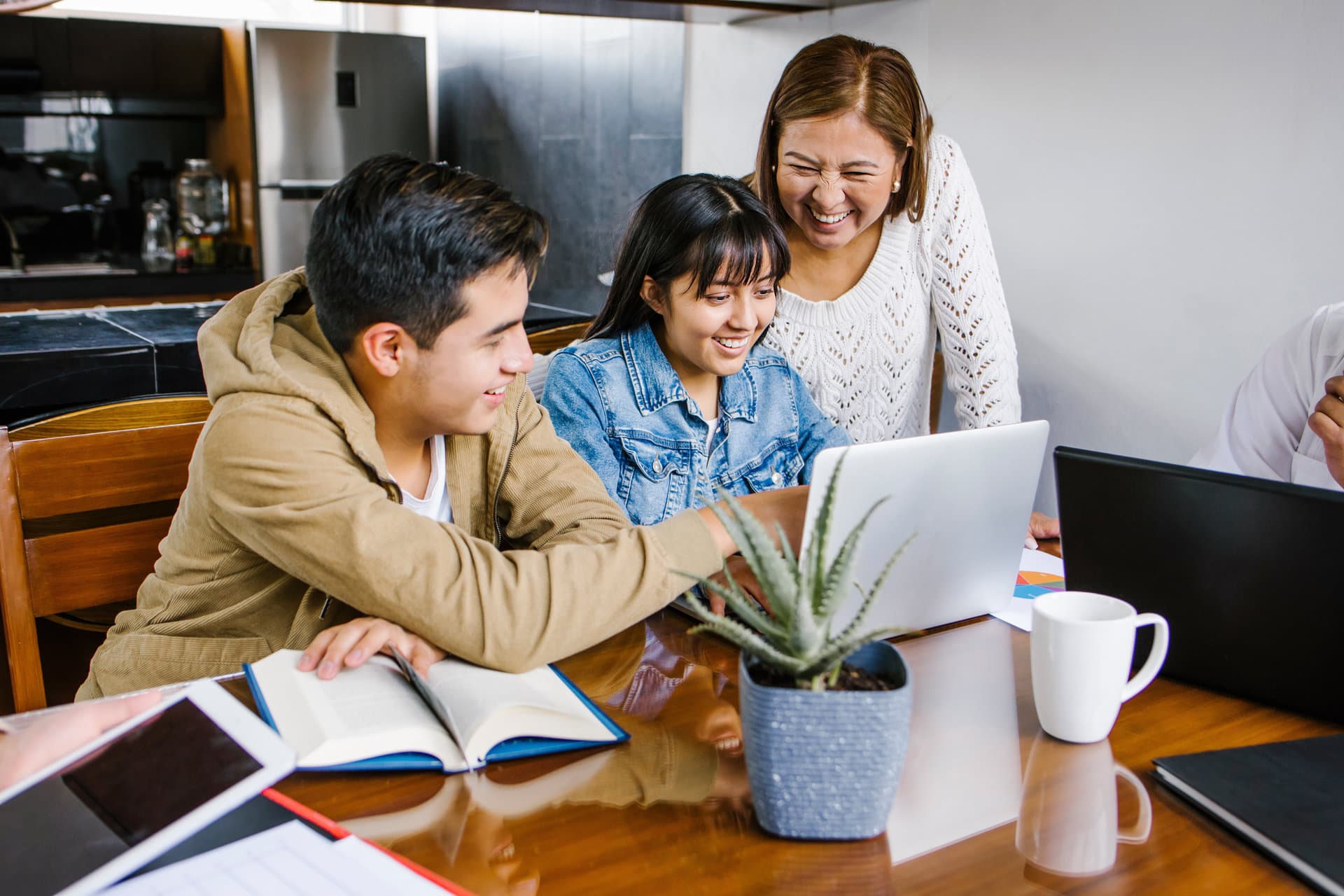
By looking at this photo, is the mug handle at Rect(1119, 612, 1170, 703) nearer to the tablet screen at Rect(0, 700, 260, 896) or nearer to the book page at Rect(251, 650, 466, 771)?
the book page at Rect(251, 650, 466, 771)

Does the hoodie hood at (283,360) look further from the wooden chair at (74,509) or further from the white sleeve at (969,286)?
the white sleeve at (969,286)

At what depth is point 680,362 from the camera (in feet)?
5.18

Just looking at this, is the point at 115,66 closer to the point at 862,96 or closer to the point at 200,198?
the point at 200,198

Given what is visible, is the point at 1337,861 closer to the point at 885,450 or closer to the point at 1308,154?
the point at 885,450

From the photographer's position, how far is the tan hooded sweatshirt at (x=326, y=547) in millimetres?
947

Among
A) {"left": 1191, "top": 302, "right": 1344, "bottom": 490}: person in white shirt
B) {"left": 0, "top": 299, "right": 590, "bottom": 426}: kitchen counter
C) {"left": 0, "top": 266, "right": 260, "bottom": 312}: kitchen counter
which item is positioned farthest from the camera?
{"left": 0, "top": 266, "right": 260, "bottom": 312}: kitchen counter

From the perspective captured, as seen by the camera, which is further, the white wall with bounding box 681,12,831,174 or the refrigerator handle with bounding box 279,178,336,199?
the refrigerator handle with bounding box 279,178,336,199

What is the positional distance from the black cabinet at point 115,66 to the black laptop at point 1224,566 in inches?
153

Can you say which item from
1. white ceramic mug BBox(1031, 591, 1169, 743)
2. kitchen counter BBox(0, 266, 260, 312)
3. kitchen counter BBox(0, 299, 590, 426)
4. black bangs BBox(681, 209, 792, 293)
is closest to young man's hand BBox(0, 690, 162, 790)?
white ceramic mug BBox(1031, 591, 1169, 743)

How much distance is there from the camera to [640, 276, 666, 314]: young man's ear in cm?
154

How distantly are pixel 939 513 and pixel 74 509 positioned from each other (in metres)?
0.91

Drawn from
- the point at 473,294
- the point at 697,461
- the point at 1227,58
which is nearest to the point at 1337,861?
the point at 473,294

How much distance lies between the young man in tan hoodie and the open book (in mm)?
27

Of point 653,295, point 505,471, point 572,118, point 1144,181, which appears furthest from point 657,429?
point 572,118
